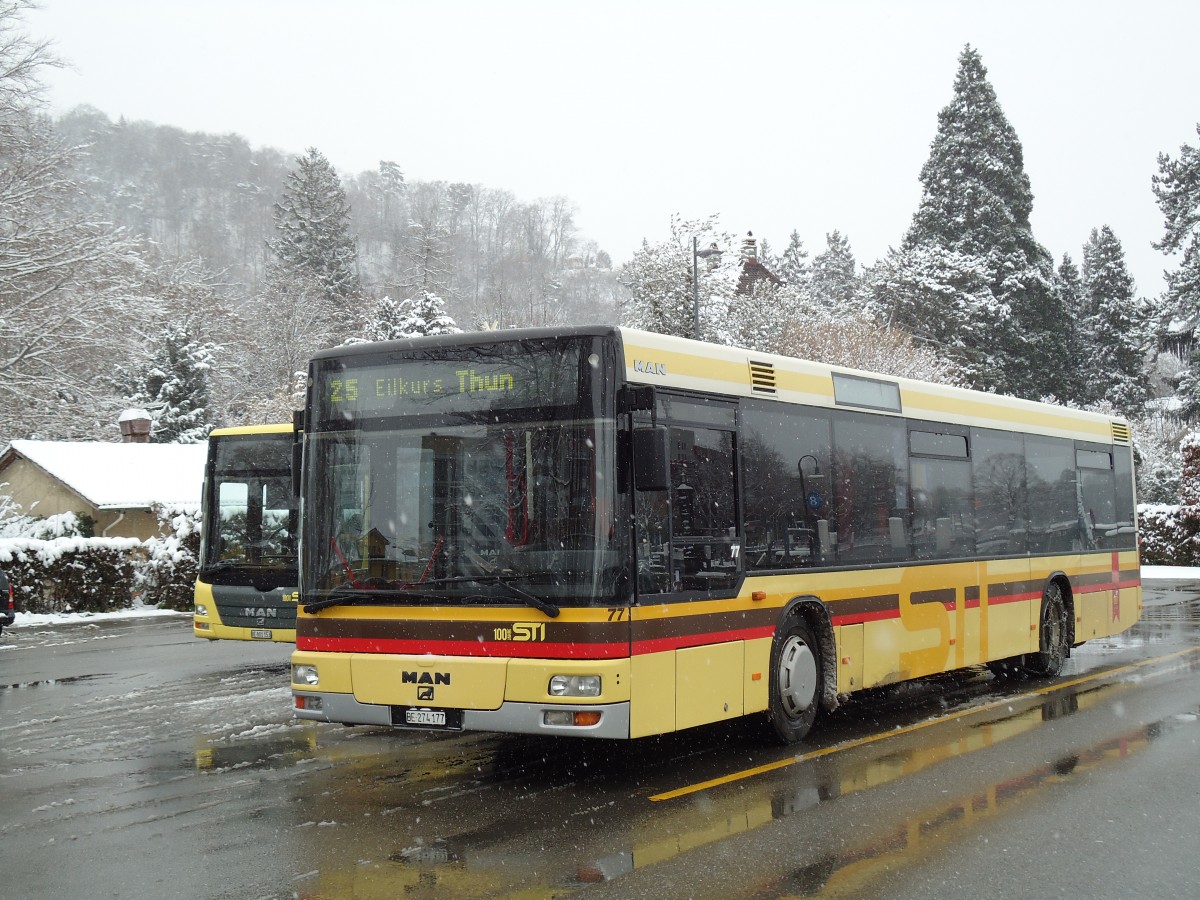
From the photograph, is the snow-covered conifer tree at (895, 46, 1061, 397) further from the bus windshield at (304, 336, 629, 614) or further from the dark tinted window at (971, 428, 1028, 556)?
the bus windshield at (304, 336, 629, 614)

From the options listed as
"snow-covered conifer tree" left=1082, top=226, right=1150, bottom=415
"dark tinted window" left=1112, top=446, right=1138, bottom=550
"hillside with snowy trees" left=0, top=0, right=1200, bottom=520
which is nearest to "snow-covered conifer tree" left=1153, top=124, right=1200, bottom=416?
"hillside with snowy trees" left=0, top=0, right=1200, bottom=520

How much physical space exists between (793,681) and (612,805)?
2.43 metres

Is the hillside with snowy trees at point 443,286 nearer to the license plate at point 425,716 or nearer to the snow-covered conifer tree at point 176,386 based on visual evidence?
the snow-covered conifer tree at point 176,386

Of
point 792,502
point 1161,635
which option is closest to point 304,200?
point 1161,635

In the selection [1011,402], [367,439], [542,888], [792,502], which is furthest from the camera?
[1011,402]

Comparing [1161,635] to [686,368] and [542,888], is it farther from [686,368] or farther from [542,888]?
[542,888]

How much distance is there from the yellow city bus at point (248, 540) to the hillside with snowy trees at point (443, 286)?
15600 millimetres

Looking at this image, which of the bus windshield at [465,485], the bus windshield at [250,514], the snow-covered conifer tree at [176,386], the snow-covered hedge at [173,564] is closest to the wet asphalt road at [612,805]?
the bus windshield at [465,485]

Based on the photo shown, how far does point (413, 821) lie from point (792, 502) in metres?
4.03

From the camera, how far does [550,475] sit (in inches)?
309

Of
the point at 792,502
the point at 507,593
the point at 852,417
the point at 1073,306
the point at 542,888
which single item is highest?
the point at 1073,306

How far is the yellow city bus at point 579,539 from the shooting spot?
776cm

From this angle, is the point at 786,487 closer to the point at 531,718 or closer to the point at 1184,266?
the point at 531,718

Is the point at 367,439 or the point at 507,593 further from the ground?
the point at 367,439
